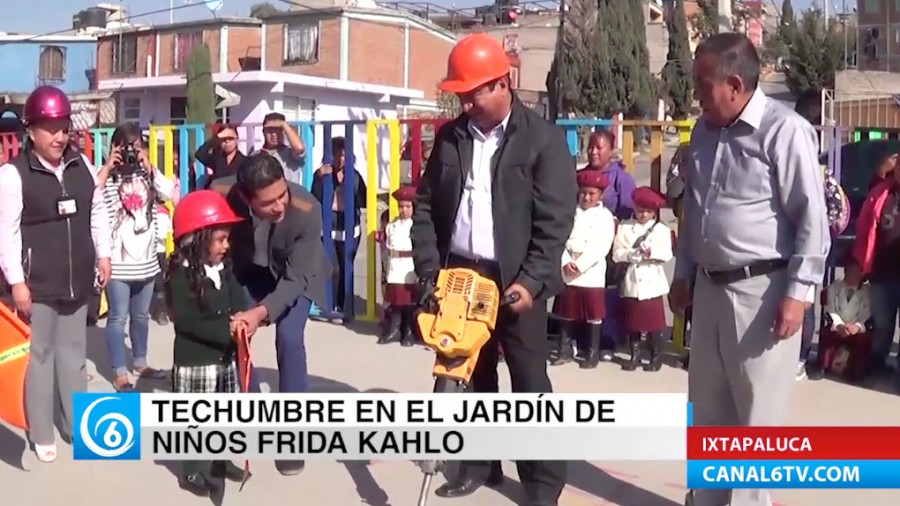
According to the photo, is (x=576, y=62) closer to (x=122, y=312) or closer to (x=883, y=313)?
(x=883, y=313)

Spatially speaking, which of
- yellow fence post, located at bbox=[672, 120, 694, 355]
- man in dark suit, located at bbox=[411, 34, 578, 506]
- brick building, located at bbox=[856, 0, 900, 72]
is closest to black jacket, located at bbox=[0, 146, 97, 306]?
man in dark suit, located at bbox=[411, 34, 578, 506]

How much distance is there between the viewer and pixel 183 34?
43062mm

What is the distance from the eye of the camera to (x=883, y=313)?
283 inches

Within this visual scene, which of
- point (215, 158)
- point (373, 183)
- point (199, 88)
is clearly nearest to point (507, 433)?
point (373, 183)

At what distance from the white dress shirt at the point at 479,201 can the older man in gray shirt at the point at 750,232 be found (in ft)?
2.91

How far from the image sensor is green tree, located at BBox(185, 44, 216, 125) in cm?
3172

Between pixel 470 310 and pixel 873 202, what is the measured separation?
390 centimetres

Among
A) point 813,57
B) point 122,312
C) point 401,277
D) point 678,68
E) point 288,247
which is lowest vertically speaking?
point 122,312

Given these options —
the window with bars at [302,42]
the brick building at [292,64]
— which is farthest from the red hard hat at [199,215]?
the window with bars at [302,42]

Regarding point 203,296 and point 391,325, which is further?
point 391,325

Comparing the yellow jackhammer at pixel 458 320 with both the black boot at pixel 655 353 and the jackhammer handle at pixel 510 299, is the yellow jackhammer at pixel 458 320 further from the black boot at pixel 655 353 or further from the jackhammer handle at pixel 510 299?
the black boot at pixel 655 353

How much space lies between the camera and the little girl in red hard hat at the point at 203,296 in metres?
4.79

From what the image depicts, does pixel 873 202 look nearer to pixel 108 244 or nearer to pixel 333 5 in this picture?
pixel 108 244

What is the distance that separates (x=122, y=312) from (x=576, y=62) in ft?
77.1
